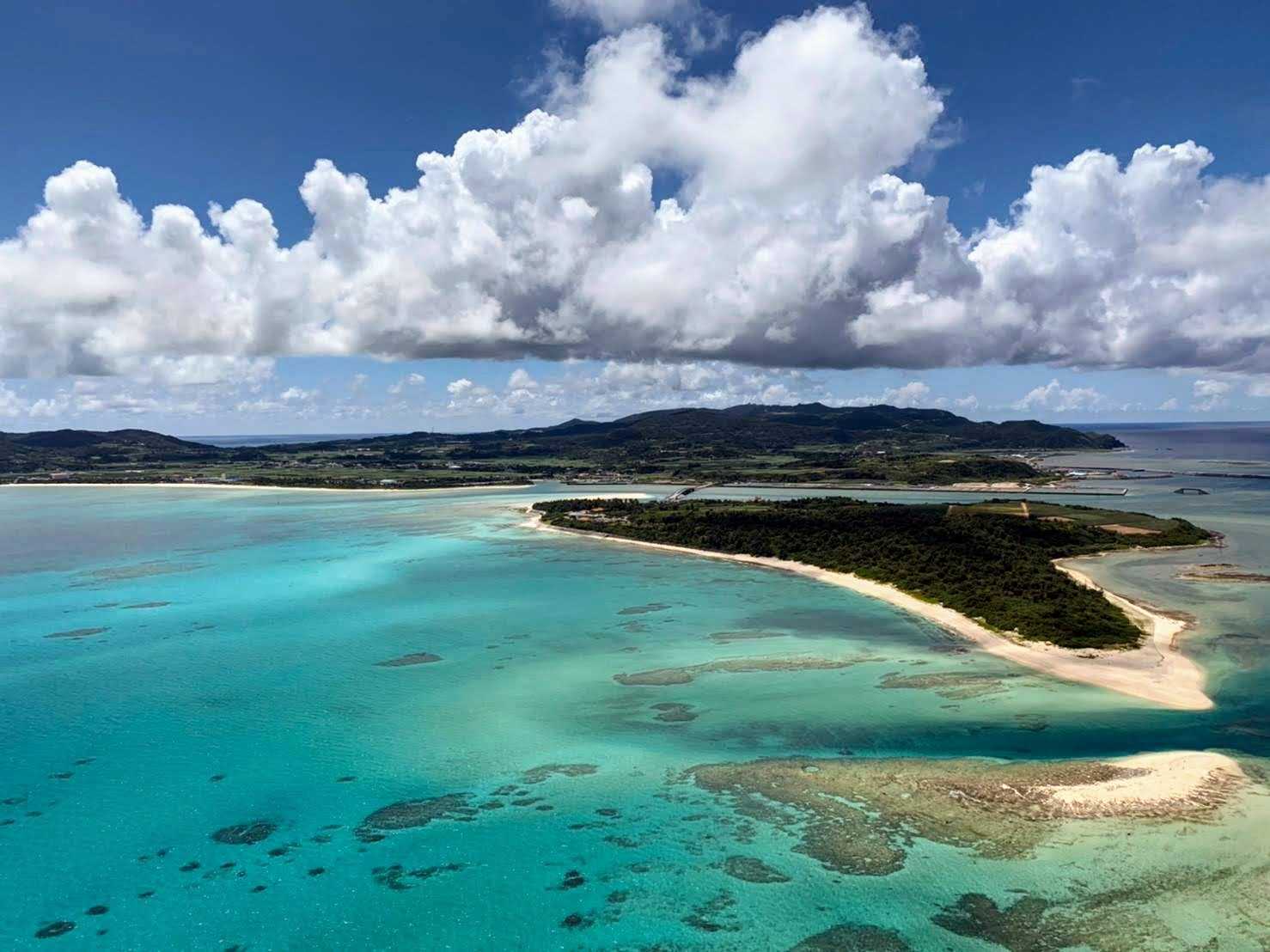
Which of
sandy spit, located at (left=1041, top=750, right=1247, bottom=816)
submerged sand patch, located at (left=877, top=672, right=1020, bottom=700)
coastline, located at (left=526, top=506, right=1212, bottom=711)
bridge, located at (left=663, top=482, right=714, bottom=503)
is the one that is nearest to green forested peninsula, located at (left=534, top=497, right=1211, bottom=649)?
coastline, located at (left=526, top=506, right=1212, bottom=711)

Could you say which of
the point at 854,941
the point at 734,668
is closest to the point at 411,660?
the point at 734,668

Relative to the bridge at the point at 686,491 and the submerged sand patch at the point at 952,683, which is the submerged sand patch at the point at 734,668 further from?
the bridge at the point at 686,491

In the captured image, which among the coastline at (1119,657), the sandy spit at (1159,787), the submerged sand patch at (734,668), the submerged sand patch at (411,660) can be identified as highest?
the submerged sand patch at (411,660)

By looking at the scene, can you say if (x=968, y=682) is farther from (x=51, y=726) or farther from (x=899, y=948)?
(x=51, y=726)

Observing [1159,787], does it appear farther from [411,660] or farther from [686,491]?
[686,491]

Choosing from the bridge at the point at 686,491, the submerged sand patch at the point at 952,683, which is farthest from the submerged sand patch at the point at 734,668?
the bridge at the point at 686,491
